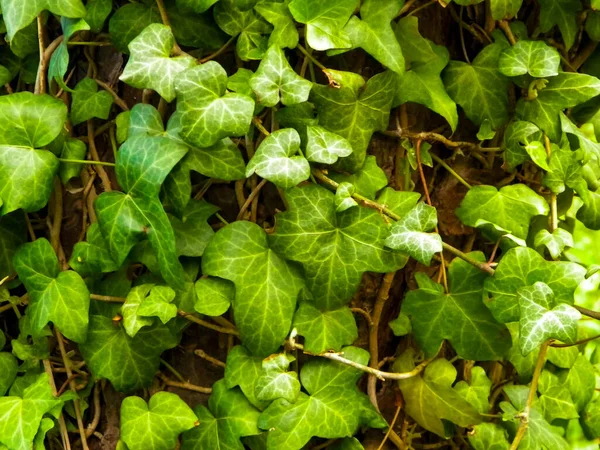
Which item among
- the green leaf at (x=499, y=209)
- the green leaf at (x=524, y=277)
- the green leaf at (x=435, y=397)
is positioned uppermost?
the green leaf at (x=499, y=209)

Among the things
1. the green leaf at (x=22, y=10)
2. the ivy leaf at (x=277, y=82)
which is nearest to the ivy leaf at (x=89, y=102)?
the green leaf at (x=22, y=10)

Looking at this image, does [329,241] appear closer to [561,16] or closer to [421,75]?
[421,75]

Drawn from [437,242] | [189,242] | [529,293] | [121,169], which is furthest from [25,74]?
[529,293]

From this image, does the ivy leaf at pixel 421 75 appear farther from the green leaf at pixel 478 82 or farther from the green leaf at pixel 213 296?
the green leaf at pixel 213 296

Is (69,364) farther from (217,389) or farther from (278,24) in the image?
(278,24)

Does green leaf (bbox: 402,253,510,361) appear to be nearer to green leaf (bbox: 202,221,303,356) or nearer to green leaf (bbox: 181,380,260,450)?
green leaf (bbox: 202,221,303,356)

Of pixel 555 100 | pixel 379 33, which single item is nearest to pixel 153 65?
pixel 379 33
